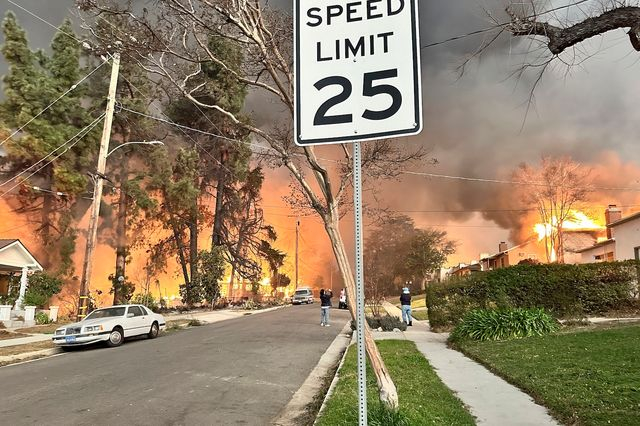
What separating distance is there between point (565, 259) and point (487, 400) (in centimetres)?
4333

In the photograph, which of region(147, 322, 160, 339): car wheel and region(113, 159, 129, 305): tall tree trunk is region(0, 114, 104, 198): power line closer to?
region(113, 159, 129, 305): tall tree trunk

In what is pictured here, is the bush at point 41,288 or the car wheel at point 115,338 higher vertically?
the bush at point 41,288

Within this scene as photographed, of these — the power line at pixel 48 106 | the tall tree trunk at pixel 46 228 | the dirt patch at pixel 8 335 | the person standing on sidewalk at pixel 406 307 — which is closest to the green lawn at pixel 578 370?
the person standing on sidewalk at pixel 406 307

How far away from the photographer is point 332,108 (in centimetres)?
296

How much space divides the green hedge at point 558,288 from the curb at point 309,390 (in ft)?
18.7

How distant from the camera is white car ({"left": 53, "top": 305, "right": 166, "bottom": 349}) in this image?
53.0 feet

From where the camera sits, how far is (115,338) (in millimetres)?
17141

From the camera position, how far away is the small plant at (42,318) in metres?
25.4

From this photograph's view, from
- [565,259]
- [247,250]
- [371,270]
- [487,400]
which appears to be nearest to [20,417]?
[487,400]

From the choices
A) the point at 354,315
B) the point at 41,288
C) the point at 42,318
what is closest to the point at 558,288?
the point at 354,315

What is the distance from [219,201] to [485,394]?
3983 centimetres

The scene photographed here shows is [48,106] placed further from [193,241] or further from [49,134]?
[193,241]

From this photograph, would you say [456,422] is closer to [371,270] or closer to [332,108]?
[332,108]

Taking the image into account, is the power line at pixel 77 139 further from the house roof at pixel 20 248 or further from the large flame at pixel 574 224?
the large flame at pixel 574 224
